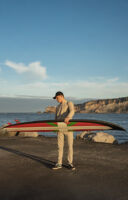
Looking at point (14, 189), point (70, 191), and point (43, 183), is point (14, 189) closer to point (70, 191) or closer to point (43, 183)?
point (43, 183)

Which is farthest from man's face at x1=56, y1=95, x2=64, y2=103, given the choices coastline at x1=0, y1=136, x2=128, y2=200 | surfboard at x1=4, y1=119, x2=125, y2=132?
coastline at x1=0, y1=136, x2=128, y2=200

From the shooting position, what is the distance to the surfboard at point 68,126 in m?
5.82

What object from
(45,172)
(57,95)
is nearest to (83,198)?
(45,172)

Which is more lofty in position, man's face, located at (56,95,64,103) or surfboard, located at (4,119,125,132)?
man's face, located at (56,95,64,103)

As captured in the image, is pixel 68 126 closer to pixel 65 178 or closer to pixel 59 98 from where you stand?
pixel 59 98

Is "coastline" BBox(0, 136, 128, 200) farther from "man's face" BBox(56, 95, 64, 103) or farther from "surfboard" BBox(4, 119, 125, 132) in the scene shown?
"man's face" BBox(56, 95, 64, 103)

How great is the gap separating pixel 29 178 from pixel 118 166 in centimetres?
287

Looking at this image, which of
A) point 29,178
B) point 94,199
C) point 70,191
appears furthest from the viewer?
point 29,178

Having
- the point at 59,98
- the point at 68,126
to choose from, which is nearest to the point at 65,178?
the point at 68,126

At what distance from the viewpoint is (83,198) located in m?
3.72

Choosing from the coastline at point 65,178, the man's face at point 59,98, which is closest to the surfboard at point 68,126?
the man's face at point 59,98

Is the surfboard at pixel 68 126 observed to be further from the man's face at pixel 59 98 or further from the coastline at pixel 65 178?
the coastline at pixel 65 178

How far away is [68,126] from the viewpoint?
5.81 metres

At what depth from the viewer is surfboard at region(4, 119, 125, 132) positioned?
5.82 metres
